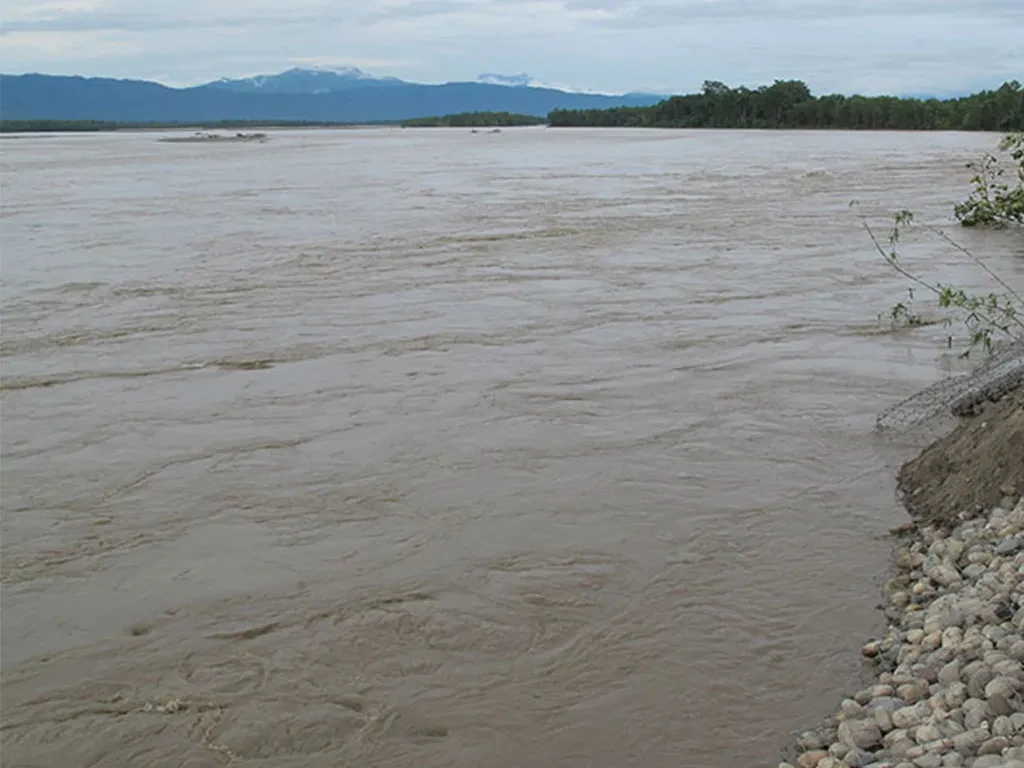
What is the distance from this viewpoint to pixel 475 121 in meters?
137

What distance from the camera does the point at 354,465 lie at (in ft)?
27.2

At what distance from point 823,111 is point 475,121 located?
173 ft

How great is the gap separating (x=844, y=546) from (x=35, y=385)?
770cm

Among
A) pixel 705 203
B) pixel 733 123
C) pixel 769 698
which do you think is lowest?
pixel 769 698

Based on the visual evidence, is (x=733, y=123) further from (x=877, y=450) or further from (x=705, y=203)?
(x=877, y=450)

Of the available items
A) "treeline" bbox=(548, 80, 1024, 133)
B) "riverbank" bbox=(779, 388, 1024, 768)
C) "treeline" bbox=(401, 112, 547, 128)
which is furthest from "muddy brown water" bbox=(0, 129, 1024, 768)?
"treeline" bbox=(401, 112, 547, 128)

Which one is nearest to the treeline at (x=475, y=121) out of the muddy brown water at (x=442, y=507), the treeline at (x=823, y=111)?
the treeline at (x=823, y=111)

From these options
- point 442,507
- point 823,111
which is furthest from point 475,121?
point 442,507

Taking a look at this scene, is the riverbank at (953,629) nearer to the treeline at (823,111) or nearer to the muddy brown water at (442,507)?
the muddy brown water at (442,507)

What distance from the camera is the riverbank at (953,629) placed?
4.07 metres

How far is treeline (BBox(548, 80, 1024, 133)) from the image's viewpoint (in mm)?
78250

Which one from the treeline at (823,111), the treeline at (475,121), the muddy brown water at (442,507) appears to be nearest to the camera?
the muddy brown water at (442,507)

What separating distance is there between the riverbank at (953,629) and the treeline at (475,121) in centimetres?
13370

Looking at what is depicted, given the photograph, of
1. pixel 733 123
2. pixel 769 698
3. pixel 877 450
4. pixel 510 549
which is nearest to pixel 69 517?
pixel 510 549
